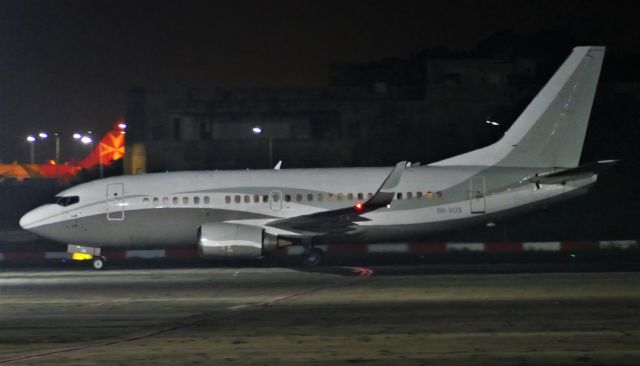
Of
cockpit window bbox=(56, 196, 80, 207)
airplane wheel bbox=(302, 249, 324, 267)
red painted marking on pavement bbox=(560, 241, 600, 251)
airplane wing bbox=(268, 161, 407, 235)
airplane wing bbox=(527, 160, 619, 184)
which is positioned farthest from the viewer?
red painted marking on pavement bbox=(560, 241, 600, 251)

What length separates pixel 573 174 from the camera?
99.3 feet

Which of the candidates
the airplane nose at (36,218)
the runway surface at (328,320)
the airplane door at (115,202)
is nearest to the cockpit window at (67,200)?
the airplane nose at (36,218)

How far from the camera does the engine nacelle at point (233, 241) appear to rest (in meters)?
30.5

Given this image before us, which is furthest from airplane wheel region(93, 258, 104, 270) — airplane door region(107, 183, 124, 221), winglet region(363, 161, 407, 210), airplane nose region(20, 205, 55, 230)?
winglet region(363, 161, 407, 210)

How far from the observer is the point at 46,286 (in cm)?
2675

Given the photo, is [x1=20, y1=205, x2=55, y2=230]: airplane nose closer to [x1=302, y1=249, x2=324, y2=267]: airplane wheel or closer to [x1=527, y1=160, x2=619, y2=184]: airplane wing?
[x1=302, y1=249, x2=324, y2=267]: airplane wheel

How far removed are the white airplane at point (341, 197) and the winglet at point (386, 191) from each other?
0.11ft

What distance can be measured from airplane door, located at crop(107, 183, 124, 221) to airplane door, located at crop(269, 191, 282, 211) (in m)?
5.22

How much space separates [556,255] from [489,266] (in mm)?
4949

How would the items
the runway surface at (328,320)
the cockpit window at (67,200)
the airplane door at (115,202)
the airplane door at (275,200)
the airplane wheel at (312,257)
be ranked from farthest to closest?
the cockpit window at (67,200), the airplane door at (115,202), the airplane door at (275,200), the airplane wheel at (312,257), the runway surface at (328,320)

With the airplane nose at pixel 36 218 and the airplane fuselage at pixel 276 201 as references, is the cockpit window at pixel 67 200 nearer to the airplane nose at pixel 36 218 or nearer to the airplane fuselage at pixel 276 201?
the airplane fuselage at pixel 276 201

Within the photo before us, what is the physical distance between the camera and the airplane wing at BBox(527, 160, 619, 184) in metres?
29.7

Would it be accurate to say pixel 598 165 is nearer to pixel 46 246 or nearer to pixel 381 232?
pixel 381 232

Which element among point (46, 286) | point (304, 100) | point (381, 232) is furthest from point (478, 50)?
point (46, 286)
